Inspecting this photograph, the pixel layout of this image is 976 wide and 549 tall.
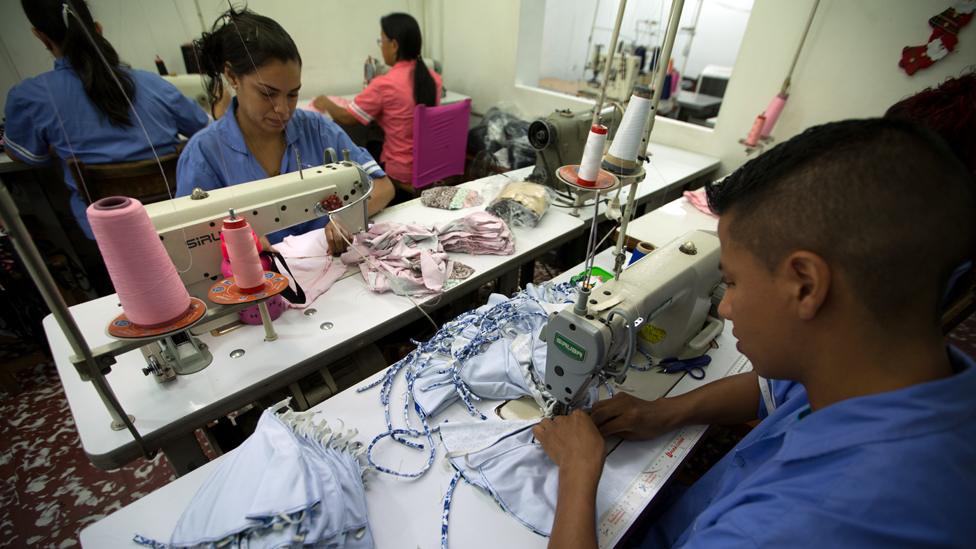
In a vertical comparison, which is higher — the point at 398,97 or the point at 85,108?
the point at 85,108

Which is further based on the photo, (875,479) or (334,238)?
(334,238)

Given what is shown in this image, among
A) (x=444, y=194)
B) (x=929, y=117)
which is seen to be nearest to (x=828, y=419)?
(x=929, y=117)

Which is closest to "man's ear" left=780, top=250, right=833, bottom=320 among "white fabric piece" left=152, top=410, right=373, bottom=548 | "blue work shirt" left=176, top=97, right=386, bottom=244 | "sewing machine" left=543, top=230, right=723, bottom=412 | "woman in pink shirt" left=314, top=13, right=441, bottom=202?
"sewing machine" left=543, top=230, right=723, bottom=412

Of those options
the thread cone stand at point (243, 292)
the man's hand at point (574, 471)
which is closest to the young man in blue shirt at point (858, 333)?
the man's hand at point (574, 471)

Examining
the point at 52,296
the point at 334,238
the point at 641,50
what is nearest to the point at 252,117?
the point at 334,238

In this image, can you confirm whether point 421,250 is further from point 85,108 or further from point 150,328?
point 85,108

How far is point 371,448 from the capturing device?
100 centimetres

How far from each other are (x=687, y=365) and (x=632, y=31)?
4.84 meters

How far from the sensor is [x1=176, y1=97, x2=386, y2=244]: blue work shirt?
161 centimetres

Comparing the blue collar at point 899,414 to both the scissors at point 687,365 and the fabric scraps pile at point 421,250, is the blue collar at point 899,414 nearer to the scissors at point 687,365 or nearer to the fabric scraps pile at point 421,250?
the scissors at point 687,365

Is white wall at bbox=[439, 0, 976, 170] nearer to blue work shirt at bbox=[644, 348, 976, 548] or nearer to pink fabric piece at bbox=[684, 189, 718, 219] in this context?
pink fabric piece at bbox=[684, 189, 718, 219]

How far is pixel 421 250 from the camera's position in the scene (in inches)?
65.6

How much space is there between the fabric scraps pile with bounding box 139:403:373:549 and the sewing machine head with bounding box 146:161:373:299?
0.52 m

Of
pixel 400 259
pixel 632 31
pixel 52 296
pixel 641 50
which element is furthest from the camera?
pixel 632 31
